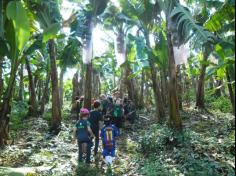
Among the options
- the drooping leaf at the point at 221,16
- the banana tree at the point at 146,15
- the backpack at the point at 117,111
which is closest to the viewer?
the drooping leaf at the point at 221,16

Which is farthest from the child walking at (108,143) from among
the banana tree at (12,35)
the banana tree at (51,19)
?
the banana tree at (51,19)

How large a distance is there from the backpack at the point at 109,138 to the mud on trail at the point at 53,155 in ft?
1.86

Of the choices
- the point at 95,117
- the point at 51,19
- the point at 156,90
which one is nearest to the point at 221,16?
the point at 95,117

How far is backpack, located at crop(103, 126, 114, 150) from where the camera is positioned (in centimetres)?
855

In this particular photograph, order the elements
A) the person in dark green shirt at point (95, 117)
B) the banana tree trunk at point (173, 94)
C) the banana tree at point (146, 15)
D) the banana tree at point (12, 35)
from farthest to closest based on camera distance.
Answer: the banana tree at point (146, 15)
the banana tree trunk at point (173, 94)
the person in dark green shirt at point (95, 117)
the banana tree at point (12, 35)

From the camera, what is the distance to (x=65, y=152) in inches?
427

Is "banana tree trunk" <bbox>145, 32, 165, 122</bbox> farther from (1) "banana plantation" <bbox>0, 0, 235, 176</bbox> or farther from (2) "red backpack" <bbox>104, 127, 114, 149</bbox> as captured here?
(2) "red backpack" <bbox>104, 127, 114, 149</bbox>

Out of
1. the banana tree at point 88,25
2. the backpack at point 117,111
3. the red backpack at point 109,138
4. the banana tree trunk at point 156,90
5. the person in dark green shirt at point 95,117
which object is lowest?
the red backpack at point 109,138

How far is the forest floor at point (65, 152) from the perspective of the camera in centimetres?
802

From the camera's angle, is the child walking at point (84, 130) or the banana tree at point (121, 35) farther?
the banana tree at point (121, 35)

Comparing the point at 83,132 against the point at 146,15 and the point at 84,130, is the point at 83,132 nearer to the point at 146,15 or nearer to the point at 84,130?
the point at 84,130

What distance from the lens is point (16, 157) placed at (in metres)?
10.0

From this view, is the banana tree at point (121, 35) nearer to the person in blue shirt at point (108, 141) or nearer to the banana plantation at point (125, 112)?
the banana plantation at point (125, 112)

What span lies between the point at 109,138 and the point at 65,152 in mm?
2688
